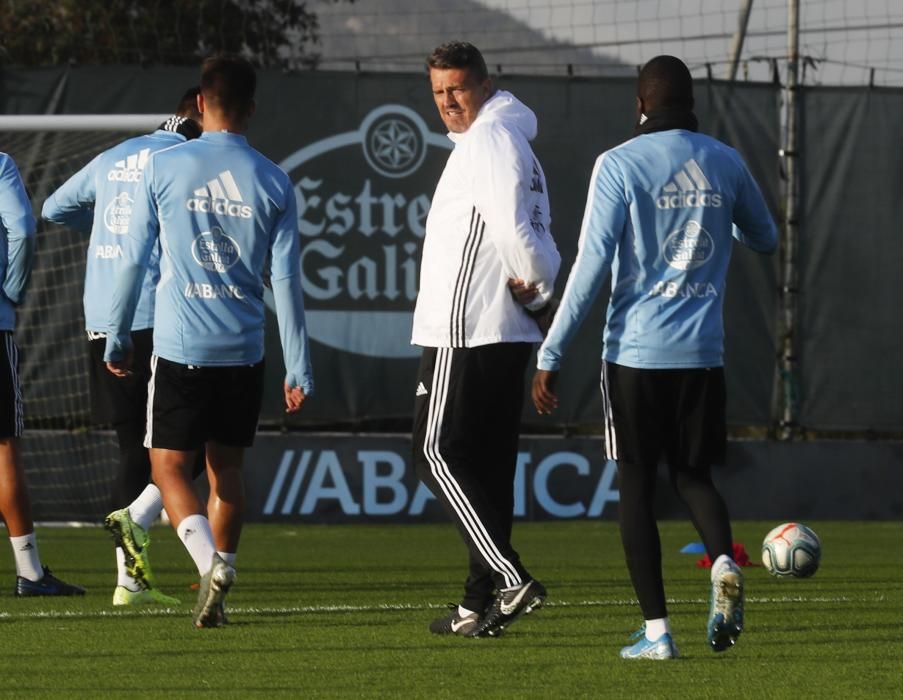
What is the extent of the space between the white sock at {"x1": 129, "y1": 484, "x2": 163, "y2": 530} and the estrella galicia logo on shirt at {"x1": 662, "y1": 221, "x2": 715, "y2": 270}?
7.61 ft

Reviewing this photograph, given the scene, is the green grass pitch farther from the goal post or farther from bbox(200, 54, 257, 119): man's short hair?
the goal post

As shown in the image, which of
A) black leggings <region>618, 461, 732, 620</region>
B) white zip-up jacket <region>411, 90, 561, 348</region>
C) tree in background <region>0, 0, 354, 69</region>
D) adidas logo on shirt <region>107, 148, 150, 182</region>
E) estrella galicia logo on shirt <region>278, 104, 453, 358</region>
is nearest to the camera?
black leggings <region>618, 461, 732, 620</region>

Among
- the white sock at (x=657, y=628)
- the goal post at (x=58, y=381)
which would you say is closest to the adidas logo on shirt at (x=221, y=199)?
the white sock at (x=657, y=628)

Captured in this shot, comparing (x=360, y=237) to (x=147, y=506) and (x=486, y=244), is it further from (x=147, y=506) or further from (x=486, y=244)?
(x=486, y=244)

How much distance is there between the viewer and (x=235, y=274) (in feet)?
20.0

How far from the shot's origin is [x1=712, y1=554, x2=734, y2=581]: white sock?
5.19 meters

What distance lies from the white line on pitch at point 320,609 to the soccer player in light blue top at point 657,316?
5.38 ft

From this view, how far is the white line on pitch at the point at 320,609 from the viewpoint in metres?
6.61

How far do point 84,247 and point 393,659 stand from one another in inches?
285

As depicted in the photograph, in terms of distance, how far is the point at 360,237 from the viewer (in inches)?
484

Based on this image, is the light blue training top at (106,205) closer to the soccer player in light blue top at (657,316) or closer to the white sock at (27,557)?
the white sock at (27,557)

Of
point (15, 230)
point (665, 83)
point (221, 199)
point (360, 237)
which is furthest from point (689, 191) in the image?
point (360, 237)

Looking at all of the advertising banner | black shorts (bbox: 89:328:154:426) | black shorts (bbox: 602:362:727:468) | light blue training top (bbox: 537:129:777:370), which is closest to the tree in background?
the advertising banner

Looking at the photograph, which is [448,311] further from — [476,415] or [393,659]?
[393,659]
